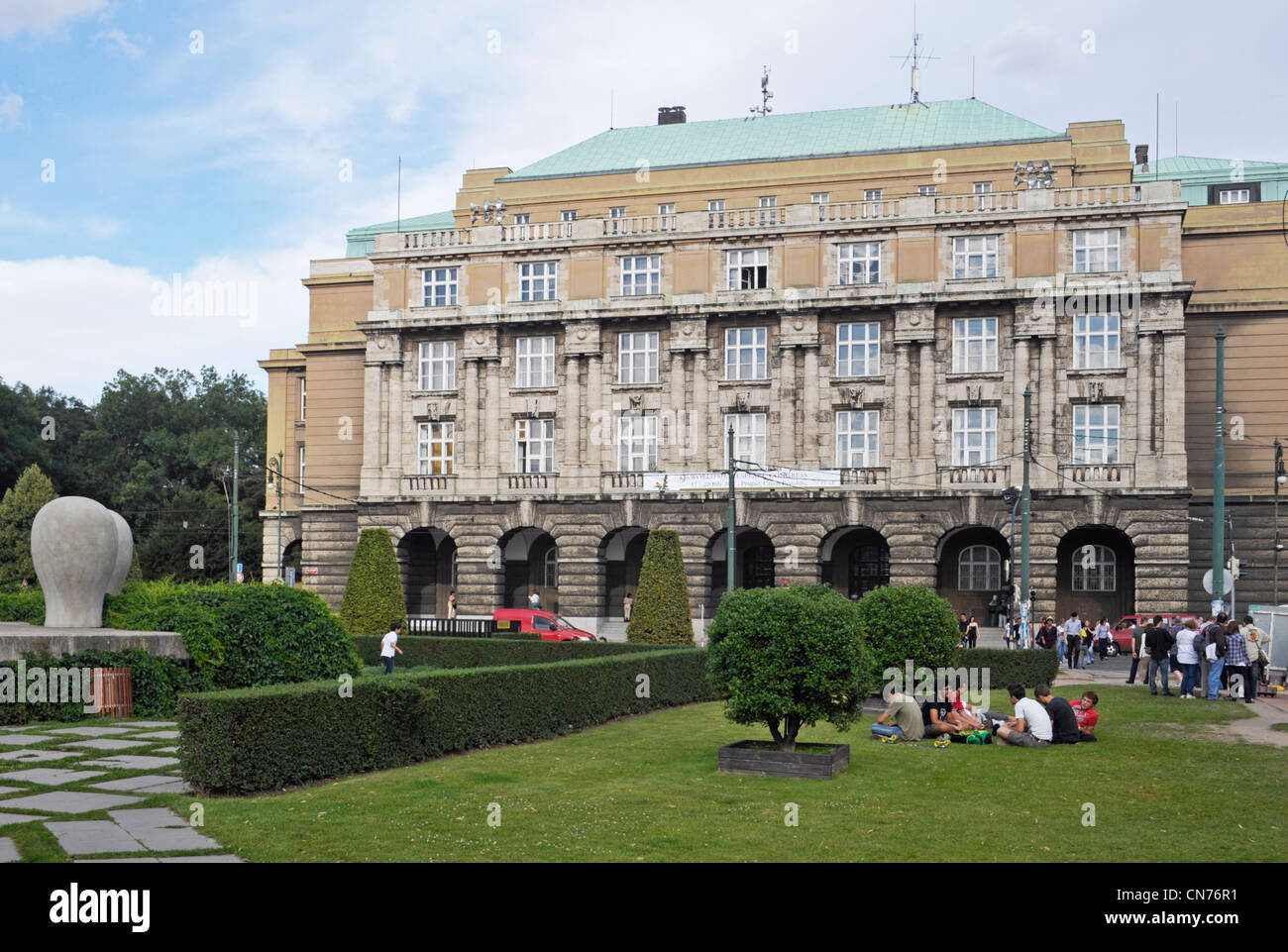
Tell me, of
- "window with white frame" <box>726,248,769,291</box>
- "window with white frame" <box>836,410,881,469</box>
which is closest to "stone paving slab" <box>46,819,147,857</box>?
"window with white frame" <box>836,410,881,469</box>

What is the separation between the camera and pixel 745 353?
55.0 meters

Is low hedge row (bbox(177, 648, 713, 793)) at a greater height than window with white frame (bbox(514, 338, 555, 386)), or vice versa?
window with white frame (bbox(514, 338, 555, 386))

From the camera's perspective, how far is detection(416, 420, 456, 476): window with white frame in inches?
2302

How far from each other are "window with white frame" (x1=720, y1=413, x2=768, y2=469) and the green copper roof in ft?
45.3

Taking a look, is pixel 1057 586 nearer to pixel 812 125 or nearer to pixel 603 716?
pixel 812 125

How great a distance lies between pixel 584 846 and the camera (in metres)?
11.6

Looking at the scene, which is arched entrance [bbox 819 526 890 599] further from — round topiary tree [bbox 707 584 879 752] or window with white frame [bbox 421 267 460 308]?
round topiary tree [bbox 707 584 879 752]

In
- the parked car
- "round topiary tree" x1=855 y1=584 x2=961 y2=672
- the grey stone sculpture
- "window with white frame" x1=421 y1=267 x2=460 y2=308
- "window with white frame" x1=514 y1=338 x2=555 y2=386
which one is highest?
"window with white frame" x1=421 y1=267 x2=460 y2=308

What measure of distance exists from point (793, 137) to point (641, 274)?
40.6 feet

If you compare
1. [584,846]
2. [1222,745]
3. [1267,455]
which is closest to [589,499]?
[1267,455]

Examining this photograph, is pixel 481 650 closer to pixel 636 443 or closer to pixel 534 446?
pixel 636 443

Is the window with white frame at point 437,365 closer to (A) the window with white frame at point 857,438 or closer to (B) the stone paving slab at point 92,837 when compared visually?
(A) the window with white frame at point 857,438

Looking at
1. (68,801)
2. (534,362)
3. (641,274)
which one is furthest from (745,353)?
(68,801)

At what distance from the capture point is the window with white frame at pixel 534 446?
57281 millimetres
